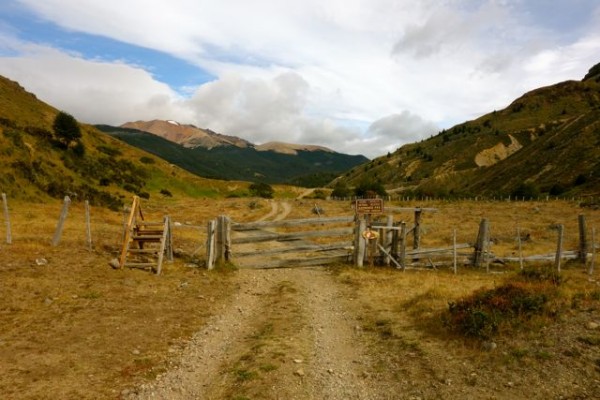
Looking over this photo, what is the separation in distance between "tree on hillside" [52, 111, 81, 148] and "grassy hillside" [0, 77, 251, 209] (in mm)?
861

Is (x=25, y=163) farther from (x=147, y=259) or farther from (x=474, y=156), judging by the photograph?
(x=474, y=156)

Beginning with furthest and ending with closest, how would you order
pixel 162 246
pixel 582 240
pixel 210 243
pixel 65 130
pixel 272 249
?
1. pixel 65 130
2. pixel 582 240
3. pixel 272 249
4. pixel 210 243
5. pixel 162 246

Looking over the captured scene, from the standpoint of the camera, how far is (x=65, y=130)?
5753cm

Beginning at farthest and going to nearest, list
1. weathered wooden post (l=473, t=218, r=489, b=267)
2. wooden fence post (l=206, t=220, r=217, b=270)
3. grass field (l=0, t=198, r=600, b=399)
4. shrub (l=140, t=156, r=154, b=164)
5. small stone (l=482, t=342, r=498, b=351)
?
1. shrub (l=140, t=156, r=154, b=164)
2. weathered wooden post (l=473, t=218, r=489, b=267)
3. wooden fence post (l=206, t=220, r=217, b=270)
4. small stone (l=482, t=342, r=498, b=351)
5. grass field (l=0, t=198, r=600, b=399)

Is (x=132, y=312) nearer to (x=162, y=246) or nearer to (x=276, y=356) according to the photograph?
(x=276, y=356)

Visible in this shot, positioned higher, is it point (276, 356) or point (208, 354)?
point (276, 356)

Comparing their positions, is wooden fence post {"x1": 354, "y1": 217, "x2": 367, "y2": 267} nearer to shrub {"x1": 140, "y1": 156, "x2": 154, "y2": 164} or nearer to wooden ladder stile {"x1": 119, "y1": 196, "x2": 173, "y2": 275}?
wooden ladder stile {"x1": 119, "y1": 196, "x2": 173, "y2": 275}

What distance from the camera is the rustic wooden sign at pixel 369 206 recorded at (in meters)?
18.2

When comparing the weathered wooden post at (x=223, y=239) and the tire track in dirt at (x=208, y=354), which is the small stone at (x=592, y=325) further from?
the weathered wooden post at (x=223, y=239)

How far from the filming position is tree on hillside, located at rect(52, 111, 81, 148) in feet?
189

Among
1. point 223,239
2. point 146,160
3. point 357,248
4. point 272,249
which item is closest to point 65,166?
point 146,160

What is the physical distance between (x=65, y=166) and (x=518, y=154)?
10369 centimetres

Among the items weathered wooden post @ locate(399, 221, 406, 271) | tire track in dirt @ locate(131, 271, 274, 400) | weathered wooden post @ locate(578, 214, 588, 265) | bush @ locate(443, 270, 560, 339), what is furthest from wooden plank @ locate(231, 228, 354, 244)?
weathered wooden post @ locate(578, 214, 588, 265)

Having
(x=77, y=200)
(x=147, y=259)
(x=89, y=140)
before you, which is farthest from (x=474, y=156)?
(x=147, y=259)
